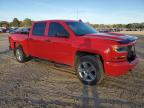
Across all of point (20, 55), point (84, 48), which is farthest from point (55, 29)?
point (20, 55)

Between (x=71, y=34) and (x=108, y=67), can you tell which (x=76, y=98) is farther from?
(x=71, y=34)

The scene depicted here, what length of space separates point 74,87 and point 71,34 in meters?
1.67

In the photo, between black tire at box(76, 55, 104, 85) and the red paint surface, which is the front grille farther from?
black tire at box(76, 55, 104, 85)

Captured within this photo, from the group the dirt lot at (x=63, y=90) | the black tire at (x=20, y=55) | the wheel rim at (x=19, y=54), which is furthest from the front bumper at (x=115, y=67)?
the wheel rim at (x=19, y=54)

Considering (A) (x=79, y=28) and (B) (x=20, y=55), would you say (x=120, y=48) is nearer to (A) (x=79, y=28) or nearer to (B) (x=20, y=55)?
Result: (A) (x=79, y=28)

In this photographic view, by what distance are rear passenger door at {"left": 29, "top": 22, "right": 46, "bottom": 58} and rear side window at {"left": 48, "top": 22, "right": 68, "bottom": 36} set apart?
0.38m

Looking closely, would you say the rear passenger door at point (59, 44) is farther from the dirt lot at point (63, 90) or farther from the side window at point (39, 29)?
the dirt lot at point (63, 90)

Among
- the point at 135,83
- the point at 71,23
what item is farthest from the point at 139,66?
the point at 71,23

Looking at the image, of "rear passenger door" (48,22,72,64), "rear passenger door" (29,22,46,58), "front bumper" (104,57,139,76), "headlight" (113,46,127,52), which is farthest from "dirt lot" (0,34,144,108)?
"headlight" (113,46,127,52)

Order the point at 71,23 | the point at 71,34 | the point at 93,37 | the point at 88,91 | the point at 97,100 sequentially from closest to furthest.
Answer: the point at 97,100
the point at 88,91
the point at 93,37
the point at 71,34
the point at 71,23

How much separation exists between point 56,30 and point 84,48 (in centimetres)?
156

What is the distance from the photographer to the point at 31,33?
30.0ft

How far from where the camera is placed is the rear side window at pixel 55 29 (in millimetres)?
7459

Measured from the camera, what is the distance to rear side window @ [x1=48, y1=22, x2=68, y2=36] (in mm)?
7459
